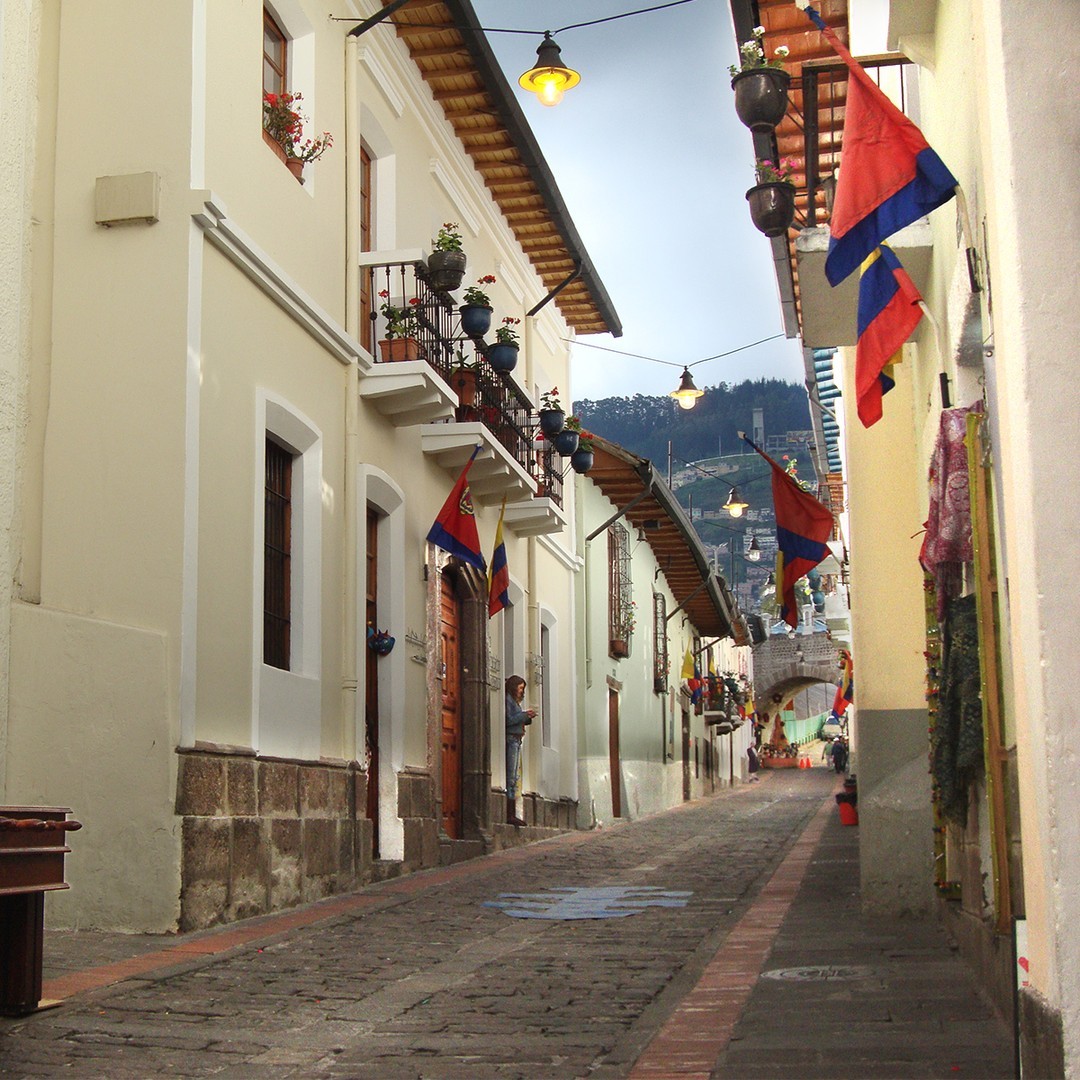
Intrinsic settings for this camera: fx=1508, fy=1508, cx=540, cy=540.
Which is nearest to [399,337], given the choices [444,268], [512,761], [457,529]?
[444,268]

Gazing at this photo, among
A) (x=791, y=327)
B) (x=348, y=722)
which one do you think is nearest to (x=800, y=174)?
(x=791, y=327)

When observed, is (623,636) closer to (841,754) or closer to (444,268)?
(444,268)

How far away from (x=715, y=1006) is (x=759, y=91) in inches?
182

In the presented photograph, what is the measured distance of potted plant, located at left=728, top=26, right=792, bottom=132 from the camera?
25.9ft

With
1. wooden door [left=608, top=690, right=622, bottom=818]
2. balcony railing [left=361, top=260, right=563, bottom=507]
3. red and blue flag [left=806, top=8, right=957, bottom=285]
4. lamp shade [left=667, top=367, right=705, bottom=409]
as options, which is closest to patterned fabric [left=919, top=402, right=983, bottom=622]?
red and blue flag [left=806, top=8, right=957, bottom=285]

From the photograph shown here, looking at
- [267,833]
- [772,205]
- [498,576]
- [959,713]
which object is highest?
[772,205]

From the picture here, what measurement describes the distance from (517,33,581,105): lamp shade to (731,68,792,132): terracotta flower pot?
5.00 meters

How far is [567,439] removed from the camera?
18.4 meters

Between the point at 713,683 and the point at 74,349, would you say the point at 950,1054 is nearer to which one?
the point at 74,349

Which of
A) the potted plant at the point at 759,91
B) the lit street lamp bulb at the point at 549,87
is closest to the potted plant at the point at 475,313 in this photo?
the lit street lamp bulb at the point at 549,87

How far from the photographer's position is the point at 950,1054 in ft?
16.7

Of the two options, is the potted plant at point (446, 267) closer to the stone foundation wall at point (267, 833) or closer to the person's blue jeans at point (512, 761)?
the stone foundation wall at point (267, 833)

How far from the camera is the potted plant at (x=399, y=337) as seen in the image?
1311cm

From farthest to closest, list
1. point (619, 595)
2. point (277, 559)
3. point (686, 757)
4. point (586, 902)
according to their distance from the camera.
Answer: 1. point (686, 757)
2. point (619, 595)
3. point (277, 559)
4. point (586, 902)
